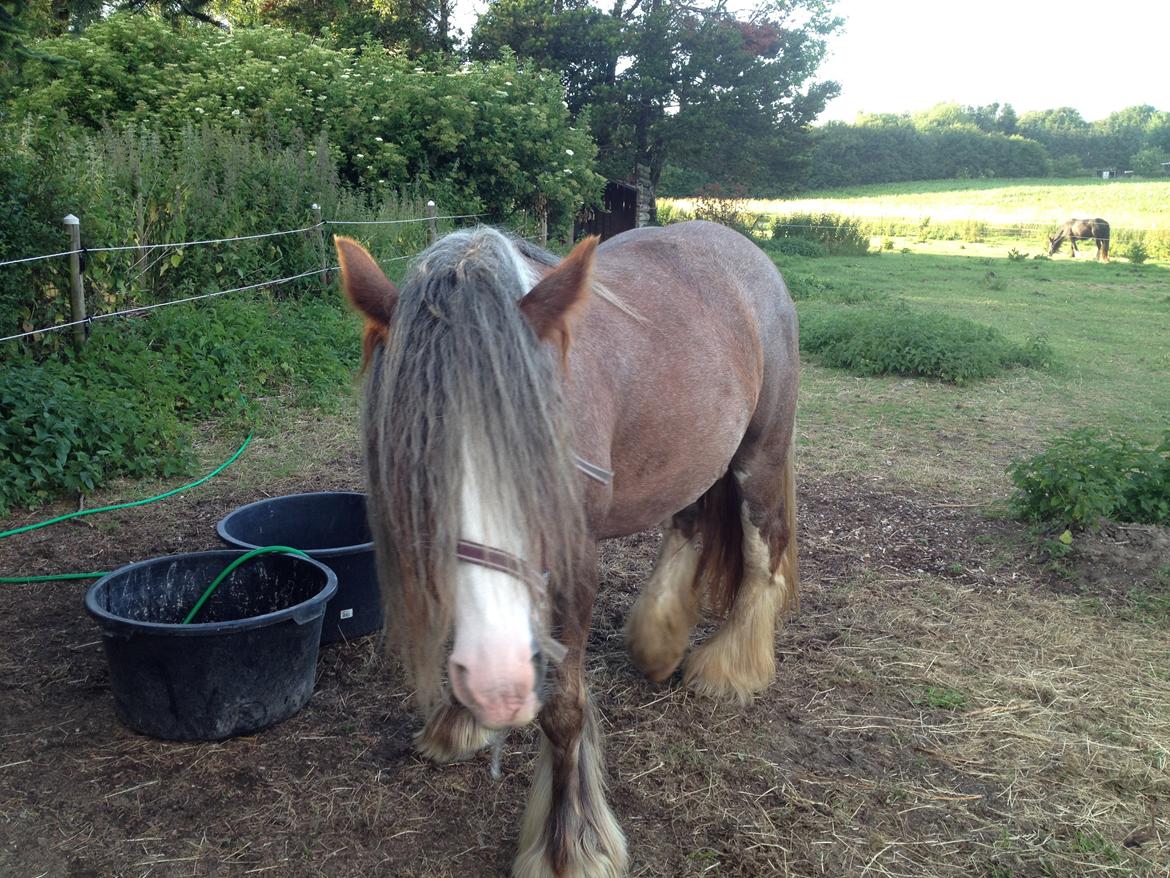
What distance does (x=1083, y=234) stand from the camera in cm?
2488

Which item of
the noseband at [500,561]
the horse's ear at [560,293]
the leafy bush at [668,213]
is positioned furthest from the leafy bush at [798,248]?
the noseband at [500,561]

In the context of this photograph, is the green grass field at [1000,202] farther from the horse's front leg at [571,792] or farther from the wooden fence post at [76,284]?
the horse's front leg at [571,792]

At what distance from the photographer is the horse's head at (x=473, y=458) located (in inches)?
60.7

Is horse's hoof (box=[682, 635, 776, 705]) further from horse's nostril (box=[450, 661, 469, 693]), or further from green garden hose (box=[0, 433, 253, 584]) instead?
green garden hose (box=[0, 433, 253, 584])

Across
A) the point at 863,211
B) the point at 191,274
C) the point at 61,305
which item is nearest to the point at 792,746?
the point at 61,305

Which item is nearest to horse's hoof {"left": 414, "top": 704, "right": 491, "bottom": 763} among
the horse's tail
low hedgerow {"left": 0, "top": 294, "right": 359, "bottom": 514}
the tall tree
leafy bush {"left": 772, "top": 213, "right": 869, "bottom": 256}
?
the horse's tail

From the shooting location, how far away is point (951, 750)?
9.39ft

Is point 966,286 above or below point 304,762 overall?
above

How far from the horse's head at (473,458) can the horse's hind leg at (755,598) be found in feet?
5.34

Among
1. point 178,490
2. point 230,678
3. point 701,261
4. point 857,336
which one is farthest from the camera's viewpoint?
point 857,336

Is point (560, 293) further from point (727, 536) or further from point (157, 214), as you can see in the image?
point (157, 214)

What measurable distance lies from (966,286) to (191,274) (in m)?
14.7

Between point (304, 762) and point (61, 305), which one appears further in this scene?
point (61, 305)

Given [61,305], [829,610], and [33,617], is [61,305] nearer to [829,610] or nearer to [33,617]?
[33,617]
